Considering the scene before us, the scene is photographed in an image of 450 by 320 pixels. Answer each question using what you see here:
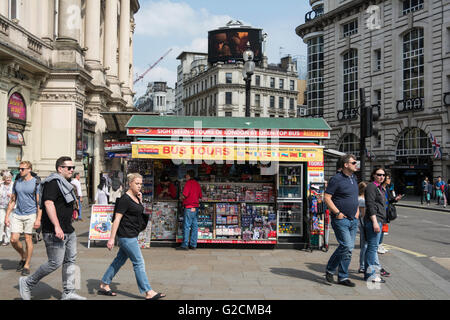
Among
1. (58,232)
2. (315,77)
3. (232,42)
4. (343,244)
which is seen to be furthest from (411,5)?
(58,232)

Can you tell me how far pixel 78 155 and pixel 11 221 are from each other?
13185 mm

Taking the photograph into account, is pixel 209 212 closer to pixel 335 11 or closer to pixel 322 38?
pixel 335 11

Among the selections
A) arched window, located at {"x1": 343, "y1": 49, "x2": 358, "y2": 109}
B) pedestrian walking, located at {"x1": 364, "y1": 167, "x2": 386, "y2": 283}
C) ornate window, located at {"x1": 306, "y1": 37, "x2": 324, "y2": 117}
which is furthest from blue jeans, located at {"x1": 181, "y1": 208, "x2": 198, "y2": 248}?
ornate window, located at {"x1": 306, "y1": 37, "x2": 324, "y2": 117}

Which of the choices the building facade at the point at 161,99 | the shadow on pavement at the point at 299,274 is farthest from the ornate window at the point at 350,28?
the building facade at the point at 161,99

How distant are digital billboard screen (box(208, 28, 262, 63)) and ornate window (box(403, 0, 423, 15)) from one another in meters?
24.3

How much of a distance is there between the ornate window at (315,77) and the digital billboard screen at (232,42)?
383 inches

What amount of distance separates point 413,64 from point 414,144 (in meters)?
7.20

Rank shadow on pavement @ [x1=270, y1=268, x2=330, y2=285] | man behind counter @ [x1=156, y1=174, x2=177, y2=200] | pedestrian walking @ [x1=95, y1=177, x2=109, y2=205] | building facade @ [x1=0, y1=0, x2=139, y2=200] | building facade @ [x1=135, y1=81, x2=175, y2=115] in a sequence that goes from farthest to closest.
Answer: building facade @ [x1=135, y1=81, x2=175, y2=115]
building facade @ [x1=0, y1=0, x2=139, y2=200]
pedestrian walking @ [x1=95, y1=177, x2=109, y2=205]
man behind counter @ [x1=156, y1=174, x2=177, y2=200]
shadow on pavement @ [x1=270, y1=268, x2=330, y2=285]

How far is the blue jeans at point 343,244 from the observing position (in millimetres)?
6551

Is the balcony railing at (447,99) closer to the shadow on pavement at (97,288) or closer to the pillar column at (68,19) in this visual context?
the pillar column at (68,19)

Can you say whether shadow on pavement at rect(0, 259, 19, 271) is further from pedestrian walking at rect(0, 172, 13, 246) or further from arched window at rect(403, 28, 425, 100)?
arched window at rect(403, 28, 425, 100)

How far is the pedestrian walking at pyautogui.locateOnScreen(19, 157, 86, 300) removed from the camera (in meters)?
5.43

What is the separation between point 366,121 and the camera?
34.9 feet

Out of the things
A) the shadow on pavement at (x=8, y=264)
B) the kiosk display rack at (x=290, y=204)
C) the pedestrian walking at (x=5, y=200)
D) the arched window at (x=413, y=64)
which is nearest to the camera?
the shadow on pavement at (x=8, y=264)
